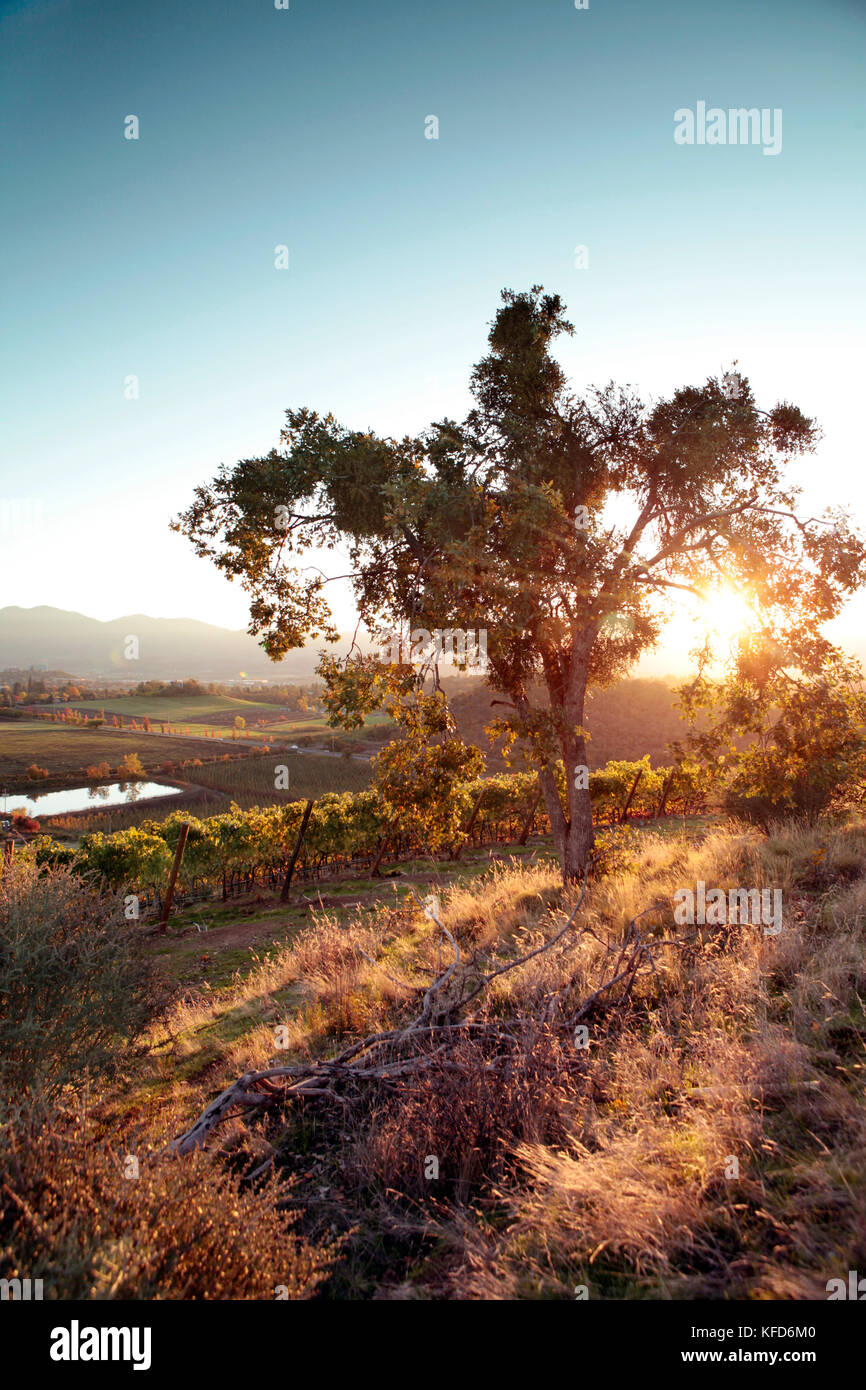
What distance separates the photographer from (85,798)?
222 ft

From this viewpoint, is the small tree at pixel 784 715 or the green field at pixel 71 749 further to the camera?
the green field at pixel 71 749

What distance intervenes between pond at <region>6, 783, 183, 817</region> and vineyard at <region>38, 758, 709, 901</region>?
44155mm

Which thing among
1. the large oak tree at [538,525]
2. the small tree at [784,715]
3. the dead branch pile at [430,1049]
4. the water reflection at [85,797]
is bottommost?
the water reflection at [85,797]

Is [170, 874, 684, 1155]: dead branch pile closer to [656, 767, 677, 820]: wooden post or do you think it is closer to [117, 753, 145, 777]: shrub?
[656, 767, 677, 820]: wooden post

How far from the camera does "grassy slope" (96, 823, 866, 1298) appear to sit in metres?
2.80

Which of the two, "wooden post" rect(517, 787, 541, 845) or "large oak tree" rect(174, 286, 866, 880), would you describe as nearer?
"large oak tree" rect(174, 286, 866, 880)

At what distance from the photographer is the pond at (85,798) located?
60.4m

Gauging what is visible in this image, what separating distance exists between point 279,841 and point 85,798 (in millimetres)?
59270

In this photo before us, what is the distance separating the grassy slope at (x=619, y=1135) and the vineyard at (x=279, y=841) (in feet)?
33.1

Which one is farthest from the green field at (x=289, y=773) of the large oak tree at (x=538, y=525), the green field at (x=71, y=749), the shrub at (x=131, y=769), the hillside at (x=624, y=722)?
the large oak tree at (x=538, y=525)

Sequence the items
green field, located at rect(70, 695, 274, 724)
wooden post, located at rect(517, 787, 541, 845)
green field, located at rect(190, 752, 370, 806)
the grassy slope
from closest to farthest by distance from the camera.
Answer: the grassy slope < wooden post, located at rect(517, 787, 541, 845) < green field, located at rect(190, 752, 370, 806) < green field, located at rect(70, 695, 274, 724)

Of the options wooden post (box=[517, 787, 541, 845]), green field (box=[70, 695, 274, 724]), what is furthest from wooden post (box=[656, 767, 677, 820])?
green field (box=[70, 695, 274, 724])

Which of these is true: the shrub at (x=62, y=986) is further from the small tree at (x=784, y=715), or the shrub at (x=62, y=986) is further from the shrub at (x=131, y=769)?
the shrub at (x=131, y=769)

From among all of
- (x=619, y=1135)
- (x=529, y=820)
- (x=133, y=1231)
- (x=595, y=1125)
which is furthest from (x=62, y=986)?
(x=529, y=820)
